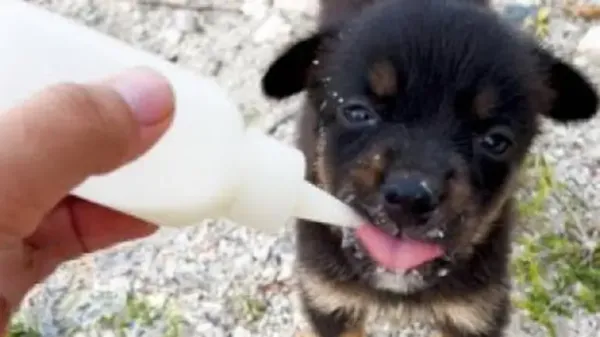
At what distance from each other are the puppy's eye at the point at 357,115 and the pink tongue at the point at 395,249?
0.18 meters

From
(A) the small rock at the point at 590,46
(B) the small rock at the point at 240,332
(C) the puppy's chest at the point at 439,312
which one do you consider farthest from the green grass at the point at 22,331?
(A) the small rock at the point at 590,46

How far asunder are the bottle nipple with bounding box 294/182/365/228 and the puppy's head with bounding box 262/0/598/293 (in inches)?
3.7

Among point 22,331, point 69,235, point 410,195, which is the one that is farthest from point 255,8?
point 69,235

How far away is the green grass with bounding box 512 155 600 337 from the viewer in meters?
2.56

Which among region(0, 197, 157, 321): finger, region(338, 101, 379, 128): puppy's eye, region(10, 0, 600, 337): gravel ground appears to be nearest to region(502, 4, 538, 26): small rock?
region(10, 0, 600, 337): gravel ground

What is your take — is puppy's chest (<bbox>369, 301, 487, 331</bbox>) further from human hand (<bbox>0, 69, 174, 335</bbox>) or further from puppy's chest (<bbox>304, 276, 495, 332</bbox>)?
human hand (<bbox>0, 69, 174, 335</bbox>)

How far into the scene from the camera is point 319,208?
1494mm

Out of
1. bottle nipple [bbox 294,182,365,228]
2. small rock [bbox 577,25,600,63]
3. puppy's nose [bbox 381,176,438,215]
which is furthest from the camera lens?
small rock [bbox 577,25,600,63]

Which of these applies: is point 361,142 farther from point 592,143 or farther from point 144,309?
point 592,143

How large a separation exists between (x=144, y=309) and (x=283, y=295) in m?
0.32

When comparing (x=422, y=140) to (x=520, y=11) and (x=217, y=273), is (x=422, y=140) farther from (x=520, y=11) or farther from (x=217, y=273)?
(x=520, y=11)

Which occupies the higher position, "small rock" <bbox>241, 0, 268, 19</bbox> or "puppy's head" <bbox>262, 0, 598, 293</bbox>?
"puppy's head" <bbox>262, 0, 598, 293</bbox>

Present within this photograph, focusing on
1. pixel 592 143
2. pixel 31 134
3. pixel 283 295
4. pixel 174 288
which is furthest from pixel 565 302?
pixel 31 134

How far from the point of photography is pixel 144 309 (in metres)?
2.53
